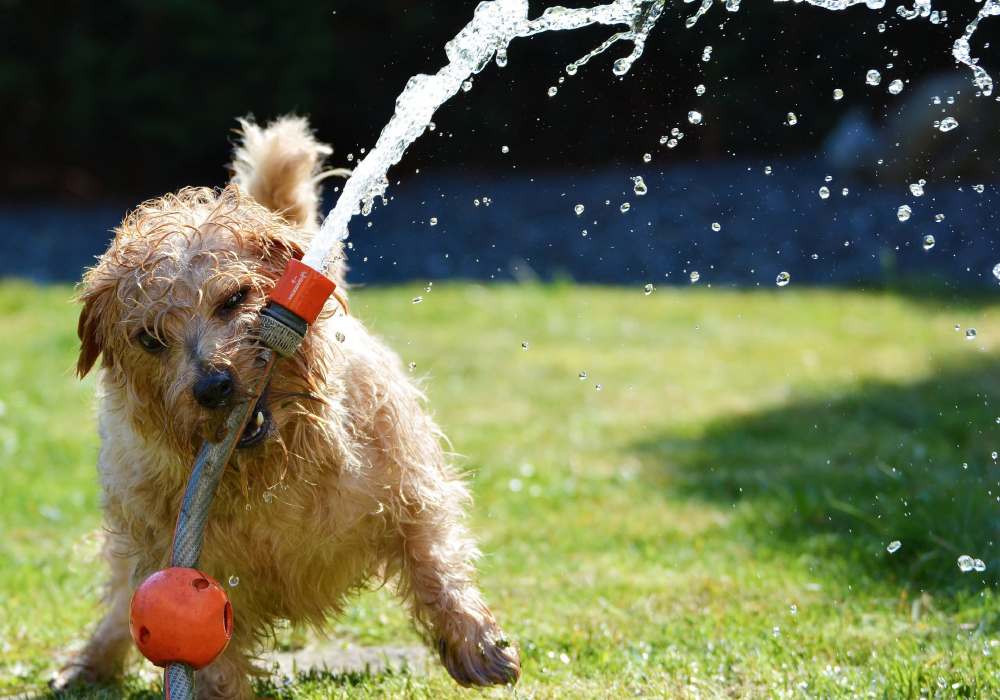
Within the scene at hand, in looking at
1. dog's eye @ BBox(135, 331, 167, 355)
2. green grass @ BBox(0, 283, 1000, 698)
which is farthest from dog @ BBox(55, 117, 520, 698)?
green grass @ BBox(0, 283, 1000, 698)

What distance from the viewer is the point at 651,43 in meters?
11.5

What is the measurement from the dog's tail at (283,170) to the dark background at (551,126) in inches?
285

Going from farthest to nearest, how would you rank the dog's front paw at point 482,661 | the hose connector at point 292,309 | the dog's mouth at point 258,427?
the dog's front paw at point 482,661, the dog's mouth at point 258,427, the hose connector at point 292,309

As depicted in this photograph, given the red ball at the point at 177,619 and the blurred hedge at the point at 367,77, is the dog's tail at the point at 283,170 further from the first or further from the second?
the blurred hedge at the point at 367,77

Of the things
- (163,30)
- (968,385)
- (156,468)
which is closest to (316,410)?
(156,468)

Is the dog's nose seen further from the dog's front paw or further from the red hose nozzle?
the dog's front paw

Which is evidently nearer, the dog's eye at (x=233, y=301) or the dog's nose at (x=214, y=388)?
the dog's nose at (x=214, y=388)

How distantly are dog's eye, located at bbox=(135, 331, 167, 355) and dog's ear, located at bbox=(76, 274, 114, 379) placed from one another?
203mm

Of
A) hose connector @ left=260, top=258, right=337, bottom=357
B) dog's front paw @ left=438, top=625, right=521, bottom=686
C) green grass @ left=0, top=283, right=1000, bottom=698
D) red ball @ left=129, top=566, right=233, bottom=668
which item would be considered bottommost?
green grass @ left=0, top=283, right=1000, bottom=698

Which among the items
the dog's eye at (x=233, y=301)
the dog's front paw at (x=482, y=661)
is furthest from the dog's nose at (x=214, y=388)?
the dog's front paw at (x=482, y=661)

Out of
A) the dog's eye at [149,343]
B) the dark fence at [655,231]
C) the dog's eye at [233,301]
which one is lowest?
the dark fence at [655,231]

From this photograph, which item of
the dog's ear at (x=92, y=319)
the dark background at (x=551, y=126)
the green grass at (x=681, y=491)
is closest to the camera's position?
the dog's ear at (x=92, y=319)

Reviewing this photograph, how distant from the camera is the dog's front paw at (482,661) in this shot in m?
3.17

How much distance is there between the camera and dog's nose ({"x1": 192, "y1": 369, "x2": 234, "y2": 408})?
2.90 m
